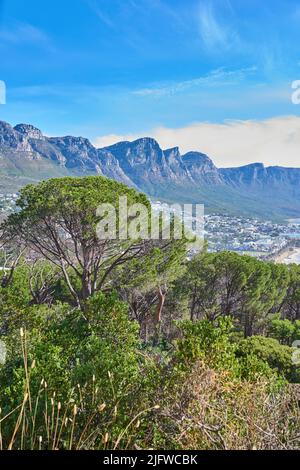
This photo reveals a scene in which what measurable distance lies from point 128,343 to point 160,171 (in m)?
160

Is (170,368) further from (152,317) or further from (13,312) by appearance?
(152,317)

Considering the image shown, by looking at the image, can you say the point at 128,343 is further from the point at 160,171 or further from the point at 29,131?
the point at 160,171

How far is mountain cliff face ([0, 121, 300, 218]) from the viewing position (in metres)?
118

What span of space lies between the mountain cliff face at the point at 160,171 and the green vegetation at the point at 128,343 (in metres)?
87.5

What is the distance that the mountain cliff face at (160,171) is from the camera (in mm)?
117875

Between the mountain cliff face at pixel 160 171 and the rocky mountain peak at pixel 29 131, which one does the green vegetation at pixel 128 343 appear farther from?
the rocky mountain peak at pixel 29 131

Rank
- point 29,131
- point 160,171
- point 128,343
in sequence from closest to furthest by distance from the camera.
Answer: point 128,343 < point 29,131 < point 160,171

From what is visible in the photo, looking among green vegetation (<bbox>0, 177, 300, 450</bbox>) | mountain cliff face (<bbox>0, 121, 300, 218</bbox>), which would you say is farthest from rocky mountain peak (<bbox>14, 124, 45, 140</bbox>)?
green vegetation (<bbox>0, 177, 300, 450</bbox>)

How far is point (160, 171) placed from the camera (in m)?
162

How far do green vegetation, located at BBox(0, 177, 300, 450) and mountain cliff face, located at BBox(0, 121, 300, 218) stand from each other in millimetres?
87549

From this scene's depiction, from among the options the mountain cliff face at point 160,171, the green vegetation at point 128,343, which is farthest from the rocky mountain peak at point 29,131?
the green vegetation at point 128,343

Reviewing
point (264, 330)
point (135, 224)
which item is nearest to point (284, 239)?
point (264, 330)

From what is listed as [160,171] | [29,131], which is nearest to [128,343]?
[29,131]

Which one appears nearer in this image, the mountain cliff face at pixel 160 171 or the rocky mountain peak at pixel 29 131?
the mountain cliff face at pixel 160 171
